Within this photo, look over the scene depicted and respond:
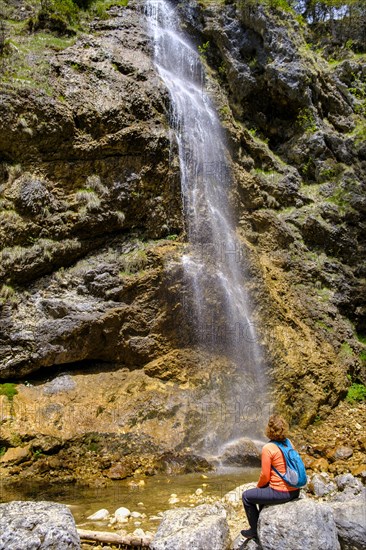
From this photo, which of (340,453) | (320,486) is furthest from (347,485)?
(340,453)

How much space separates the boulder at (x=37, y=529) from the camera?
13.6 feet

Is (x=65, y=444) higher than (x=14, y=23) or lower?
lower

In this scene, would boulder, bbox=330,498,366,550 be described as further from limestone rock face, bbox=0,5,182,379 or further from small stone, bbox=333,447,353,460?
limestone rock face, bbox=0,5,182,379

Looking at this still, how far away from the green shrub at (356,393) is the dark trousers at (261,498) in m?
7.86

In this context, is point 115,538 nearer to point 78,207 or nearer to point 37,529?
point 37,529

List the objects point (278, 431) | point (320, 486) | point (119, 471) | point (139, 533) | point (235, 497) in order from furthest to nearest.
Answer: point (119, 471) → point (320, 486) → point (235, 497) → point (139, 533) → point (278, 431)

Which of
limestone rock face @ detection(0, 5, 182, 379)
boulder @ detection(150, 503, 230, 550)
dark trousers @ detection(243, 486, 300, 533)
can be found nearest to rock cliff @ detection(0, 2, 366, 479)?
limestone rock face @ detection(0, 5, 182, 379)

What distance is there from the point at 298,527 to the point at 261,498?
1.46 ft

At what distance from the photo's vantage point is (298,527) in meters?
4.14

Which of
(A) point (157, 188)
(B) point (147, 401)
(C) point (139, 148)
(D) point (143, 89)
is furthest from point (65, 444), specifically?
(D) point (143, 89)

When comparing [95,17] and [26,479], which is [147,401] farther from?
[95,17]

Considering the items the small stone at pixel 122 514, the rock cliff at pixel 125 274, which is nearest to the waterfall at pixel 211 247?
the rock cliff at pixel 125 274

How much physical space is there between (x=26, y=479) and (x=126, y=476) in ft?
5.99

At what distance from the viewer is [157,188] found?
11.6 metres
